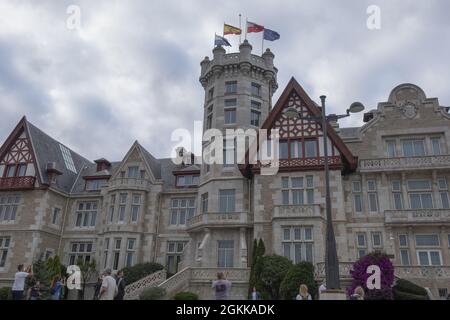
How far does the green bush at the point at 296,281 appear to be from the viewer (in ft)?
69.6

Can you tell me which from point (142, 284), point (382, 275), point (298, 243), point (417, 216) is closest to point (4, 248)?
point (142, 284)

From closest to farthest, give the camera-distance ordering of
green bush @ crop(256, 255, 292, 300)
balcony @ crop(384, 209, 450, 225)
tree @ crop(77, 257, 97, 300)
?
green bush @ crop(256, 255, 292, 300) → balcony @ crop(384, 209, 450, 225) → tree @ crop(77, 257, 97, 300)

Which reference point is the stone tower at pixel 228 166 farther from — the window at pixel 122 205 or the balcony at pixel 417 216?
the balcony at pixel 417 216

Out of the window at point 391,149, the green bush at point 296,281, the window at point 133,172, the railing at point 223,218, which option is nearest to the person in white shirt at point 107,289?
the green bush at point 296,281

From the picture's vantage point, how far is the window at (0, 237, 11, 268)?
1324 inches

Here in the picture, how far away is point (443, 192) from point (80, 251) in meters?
30.0

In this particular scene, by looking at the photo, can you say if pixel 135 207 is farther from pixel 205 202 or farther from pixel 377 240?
pixel 377 240

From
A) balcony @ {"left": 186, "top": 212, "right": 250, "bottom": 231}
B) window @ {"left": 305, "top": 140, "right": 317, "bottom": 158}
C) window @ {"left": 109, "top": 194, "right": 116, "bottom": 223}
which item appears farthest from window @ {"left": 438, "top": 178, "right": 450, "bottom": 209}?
window @ {"left": 109, "top": 194, "right": 116, "bottom": 223}

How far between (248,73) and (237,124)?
5087 mm

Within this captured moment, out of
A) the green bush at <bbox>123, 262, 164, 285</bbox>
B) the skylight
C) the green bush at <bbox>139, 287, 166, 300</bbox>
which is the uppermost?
the skylight

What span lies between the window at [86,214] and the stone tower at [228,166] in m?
11.3

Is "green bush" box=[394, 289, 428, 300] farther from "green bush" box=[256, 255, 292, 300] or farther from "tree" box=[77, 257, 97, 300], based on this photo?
"tree" box=[77, 257, 97, 300]

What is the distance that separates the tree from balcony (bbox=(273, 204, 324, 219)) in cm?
1545

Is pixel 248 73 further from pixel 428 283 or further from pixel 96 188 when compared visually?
pixel 428 283
